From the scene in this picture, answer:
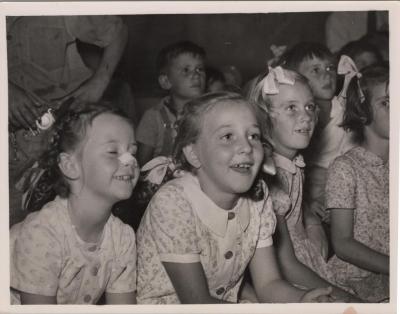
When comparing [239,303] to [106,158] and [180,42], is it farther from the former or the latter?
[180,42]

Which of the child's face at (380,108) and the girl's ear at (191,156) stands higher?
the child's face at (380,108)

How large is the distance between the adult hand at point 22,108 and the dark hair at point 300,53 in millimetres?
568

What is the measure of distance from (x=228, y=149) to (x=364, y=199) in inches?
13.8

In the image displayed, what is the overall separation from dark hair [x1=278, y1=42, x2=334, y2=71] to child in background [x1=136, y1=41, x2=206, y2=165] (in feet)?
0.63

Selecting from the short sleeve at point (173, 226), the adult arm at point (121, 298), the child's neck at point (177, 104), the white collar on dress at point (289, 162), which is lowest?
the adult arm at point (121, 298)

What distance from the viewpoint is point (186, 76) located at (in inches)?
63.3

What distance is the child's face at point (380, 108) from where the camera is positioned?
164cm

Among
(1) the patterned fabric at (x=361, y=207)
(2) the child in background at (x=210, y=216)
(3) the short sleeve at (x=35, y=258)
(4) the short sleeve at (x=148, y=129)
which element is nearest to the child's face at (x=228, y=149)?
(2) the child in background at (x=210, y=216)

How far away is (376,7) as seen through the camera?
1627mm

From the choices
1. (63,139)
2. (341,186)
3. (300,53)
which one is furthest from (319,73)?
(63,139)

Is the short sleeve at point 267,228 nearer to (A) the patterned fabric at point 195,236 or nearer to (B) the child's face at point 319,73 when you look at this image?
(A) the patterned fabric at point 195,236

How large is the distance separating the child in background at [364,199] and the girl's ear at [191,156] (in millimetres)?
314

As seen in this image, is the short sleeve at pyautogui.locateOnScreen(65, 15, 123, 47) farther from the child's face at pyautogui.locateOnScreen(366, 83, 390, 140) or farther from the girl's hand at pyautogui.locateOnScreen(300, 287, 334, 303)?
the girl's hand at pyautogui.locateOnScreen(300, 287, 334, 303)

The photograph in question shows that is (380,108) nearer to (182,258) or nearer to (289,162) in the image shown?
(289,162)
